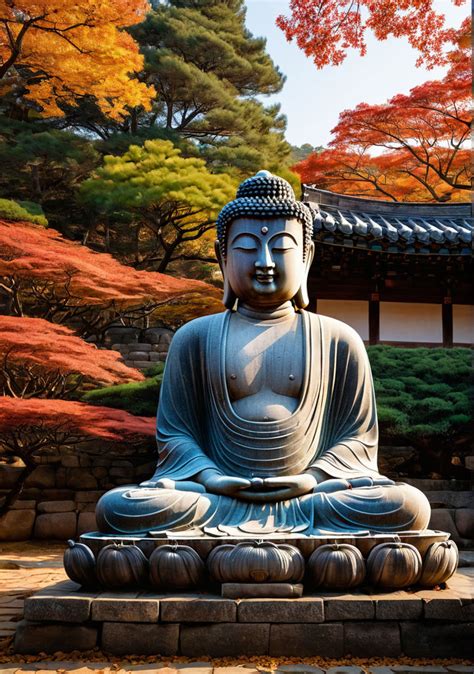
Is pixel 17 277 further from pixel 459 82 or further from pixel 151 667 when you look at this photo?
pixel 459 82

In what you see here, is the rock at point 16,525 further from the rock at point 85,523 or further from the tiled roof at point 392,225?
the tiled roof at point 392,225

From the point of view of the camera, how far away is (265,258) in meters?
5.65

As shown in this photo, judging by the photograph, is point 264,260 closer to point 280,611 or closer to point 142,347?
point 280,611

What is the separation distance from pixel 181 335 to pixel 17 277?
6.95 meters

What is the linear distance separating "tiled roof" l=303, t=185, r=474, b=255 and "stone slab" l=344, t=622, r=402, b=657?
27.4ft

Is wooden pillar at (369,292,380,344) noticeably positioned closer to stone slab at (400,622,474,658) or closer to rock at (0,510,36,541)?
rock at (0,510,36,541)

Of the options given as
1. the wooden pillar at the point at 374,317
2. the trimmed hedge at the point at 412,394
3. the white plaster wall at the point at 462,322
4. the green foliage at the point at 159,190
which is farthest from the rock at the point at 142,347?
the white plaster wall at the point at 462,322

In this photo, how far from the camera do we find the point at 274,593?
13.3 feet

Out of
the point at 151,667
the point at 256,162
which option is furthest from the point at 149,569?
the point at 256,162

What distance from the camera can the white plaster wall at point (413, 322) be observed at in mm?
12836

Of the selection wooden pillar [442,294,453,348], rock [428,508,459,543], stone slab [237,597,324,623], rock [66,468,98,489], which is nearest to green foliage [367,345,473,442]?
wooden pillar [442,294,453,348]

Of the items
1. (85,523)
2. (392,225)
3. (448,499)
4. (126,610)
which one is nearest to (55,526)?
(85,523)

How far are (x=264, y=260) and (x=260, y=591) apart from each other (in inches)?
102

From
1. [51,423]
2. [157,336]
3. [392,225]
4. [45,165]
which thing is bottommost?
[51,423]
